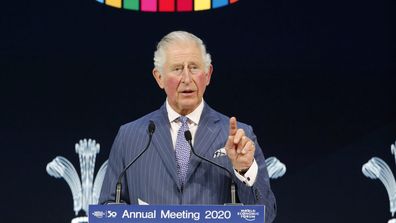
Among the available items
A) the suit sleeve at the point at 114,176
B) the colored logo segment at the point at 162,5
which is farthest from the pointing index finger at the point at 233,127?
the colored logo segment at the point at 162,5

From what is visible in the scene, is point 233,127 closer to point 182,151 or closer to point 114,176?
point 182,151

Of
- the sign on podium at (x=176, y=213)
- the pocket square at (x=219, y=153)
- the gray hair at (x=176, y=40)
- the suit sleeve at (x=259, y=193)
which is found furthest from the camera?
the gray hair at (x=176, y=40)

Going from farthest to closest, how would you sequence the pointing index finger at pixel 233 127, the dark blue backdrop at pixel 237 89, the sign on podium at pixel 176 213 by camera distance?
the dark blue backdrop at pixel 237 89
the pointing index finger at pixel 233 127
the sign on podium at pixel 176 213

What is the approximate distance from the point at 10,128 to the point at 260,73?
1.52 m

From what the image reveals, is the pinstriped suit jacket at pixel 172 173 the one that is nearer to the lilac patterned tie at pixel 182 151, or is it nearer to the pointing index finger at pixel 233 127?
the lilac patterned tie at pixel 182 151

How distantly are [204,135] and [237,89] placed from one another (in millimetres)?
1628

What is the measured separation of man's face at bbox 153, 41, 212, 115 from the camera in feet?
7.55

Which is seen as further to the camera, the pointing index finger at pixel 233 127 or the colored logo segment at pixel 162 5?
the colored logo segment at pixel 162 5

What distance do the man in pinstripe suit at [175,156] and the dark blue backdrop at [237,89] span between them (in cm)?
150

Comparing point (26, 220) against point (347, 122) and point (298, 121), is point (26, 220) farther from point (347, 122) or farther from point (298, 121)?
point (347, 122)

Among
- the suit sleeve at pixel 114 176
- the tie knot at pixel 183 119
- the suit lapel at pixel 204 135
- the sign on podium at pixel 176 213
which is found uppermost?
the tie knot at pixel 183 119

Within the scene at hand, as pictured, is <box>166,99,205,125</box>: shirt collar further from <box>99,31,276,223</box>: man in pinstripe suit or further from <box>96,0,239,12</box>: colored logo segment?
<box>96,0,239,12</box>: colored logo segment

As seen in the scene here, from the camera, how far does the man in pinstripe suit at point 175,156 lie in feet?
7.19

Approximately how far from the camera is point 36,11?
3.94m
